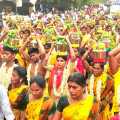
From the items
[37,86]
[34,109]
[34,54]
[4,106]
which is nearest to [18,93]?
[34,109]

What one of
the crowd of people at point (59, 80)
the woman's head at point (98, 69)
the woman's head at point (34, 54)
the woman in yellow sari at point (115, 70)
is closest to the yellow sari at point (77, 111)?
the crowd of people at point (59, 80)

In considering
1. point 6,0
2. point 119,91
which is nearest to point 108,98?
point 119,91

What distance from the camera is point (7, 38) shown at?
1250cm

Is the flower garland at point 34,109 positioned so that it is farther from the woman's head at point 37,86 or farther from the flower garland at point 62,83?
the flower garland at point 62,83

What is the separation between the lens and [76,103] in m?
7.43

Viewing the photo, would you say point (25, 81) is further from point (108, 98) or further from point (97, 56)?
point (97, 56)

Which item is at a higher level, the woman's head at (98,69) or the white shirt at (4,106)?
A: the white shirt at (4,106)

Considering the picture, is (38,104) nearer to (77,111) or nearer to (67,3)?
(77,111)

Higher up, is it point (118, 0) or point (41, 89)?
point (41, 89)

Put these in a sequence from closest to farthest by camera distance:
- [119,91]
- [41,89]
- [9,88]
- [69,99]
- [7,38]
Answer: [69,99]
[41,89]
[9,88]
[119,91]
[7,38]

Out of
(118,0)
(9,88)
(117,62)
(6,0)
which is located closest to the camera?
(9,88)

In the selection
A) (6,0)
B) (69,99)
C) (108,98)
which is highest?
(69,99)

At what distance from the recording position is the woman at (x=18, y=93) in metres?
8.34

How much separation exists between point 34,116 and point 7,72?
169cm
